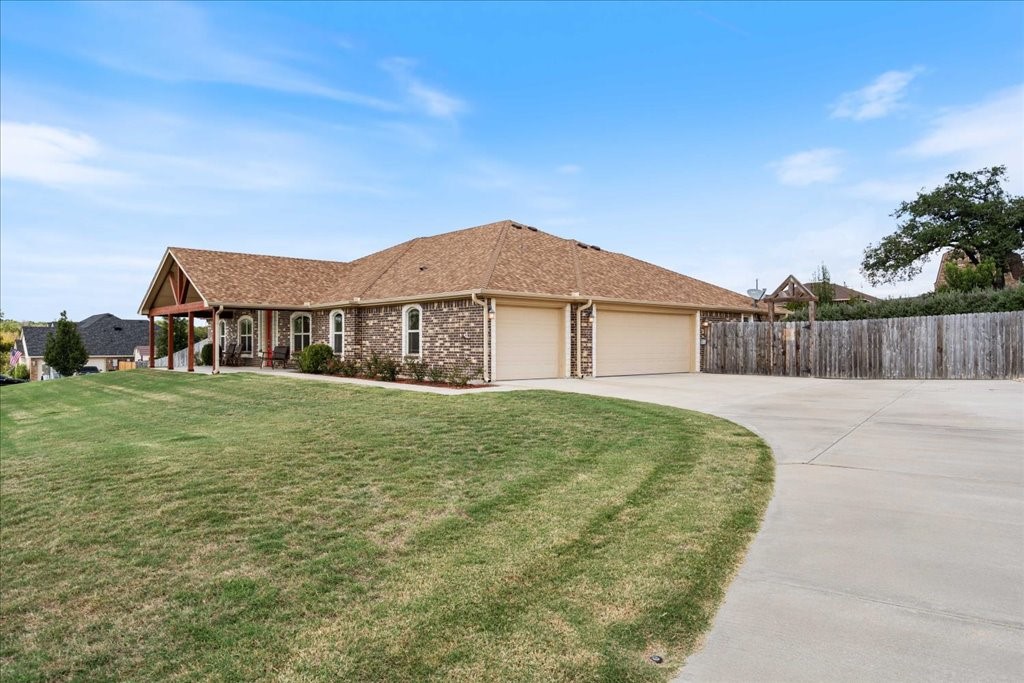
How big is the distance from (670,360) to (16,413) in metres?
21.5

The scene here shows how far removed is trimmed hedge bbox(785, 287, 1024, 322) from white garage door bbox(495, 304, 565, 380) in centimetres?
1095

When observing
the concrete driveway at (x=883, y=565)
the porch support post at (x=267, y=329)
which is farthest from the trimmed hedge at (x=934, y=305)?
the porch support post at (x=267, y=329)

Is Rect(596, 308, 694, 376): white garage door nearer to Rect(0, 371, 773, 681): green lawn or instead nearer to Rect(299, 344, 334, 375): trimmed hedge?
Rect(299, 344, 334, 375): trimmed hedge

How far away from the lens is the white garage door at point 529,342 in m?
18.0

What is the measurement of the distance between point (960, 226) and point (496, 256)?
114 feet

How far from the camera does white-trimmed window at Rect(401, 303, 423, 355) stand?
19.6 meters

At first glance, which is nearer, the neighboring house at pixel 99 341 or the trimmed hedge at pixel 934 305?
the trimmed hedge at pixel 934 305

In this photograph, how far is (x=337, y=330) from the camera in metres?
23.6

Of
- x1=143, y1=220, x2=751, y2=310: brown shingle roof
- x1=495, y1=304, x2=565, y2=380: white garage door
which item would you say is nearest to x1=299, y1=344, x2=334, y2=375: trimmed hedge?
x1=143, y1=220, x2=751, y2=310: brown shingle roof

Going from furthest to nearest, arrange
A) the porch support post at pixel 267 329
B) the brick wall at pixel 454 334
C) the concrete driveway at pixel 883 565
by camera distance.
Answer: the porch support post at pixel 267 329, the brick wall at pixel 454 334, the concrete driveway at pixel 883 565

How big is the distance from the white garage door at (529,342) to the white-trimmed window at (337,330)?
811 cm

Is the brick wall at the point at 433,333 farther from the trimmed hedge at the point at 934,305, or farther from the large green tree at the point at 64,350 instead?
the large green tree at the point at 64,350

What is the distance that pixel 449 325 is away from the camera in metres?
18.3

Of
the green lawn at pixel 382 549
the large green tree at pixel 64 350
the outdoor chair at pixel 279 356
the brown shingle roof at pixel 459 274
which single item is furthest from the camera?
the large green tree at pixel 64 350
